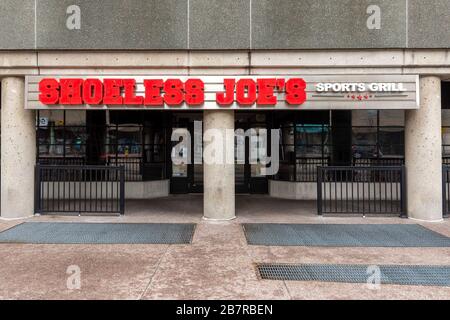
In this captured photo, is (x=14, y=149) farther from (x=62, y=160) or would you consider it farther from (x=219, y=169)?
(x=219, y=169)

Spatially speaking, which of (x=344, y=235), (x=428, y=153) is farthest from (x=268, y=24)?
(x=344, y=235)

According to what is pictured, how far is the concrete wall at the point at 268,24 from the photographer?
8.38m

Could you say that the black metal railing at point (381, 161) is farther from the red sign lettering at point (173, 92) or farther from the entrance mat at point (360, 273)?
the entrance mat at point (360, 273)

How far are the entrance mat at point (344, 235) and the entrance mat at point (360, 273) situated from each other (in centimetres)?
122

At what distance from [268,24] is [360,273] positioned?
6.41 m

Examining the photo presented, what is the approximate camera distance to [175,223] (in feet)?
27.1

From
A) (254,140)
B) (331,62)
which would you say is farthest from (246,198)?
(331,62)

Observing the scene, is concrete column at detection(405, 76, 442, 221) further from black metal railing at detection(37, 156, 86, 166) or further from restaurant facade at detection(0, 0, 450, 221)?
black metal railing at detection(37, 156, 86, 166)

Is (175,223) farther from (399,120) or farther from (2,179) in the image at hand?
(399,120)

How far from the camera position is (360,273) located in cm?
499

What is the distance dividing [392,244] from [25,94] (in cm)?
963

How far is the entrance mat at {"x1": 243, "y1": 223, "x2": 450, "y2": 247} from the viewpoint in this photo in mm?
6586

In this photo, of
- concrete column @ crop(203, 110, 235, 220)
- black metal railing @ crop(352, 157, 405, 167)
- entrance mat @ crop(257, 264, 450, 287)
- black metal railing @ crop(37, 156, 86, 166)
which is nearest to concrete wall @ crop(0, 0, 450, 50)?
concrete column @ crop(203, 110, 235, 220)

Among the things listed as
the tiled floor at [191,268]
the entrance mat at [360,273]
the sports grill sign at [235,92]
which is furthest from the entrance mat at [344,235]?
the sports grill sign at [235,92]
